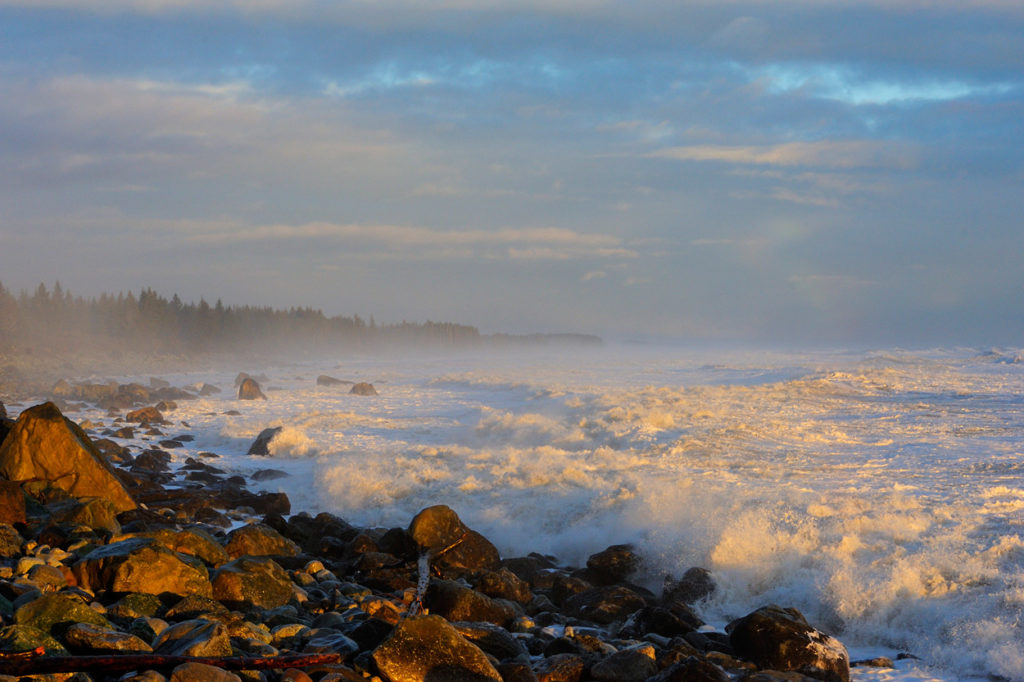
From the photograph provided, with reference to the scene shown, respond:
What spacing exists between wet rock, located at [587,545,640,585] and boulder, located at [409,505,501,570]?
4.36 ft

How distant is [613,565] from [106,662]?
668 cm

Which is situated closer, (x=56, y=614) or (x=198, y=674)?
(x=198, y=674)

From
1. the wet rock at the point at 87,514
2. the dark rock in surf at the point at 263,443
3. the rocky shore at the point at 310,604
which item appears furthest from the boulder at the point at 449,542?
the dark rock in surf at the point at 263,443

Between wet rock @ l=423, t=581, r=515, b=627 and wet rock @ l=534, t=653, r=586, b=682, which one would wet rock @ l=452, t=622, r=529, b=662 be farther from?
wet rock @ l=423, t=581, r=515, b=627

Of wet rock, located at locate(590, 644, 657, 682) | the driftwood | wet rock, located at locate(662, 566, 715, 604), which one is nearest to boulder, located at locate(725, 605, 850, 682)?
wet rock, located at locate(590, 644, 657, 682)

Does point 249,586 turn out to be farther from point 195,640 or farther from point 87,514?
point 87,514

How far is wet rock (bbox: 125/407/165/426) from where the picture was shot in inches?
929

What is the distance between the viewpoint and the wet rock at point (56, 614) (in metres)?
5.13

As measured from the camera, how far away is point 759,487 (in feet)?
42.9

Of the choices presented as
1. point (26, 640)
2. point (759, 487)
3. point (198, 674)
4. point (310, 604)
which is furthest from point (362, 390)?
point (198, 674)

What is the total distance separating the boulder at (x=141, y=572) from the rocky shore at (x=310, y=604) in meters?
0.02

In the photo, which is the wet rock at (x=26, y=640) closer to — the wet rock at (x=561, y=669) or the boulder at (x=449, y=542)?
the wet rock at (x=561, y=669)

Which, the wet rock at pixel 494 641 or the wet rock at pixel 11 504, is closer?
the wet rock at pixel 494 641

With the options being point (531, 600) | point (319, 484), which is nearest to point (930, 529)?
point (531, 600)
